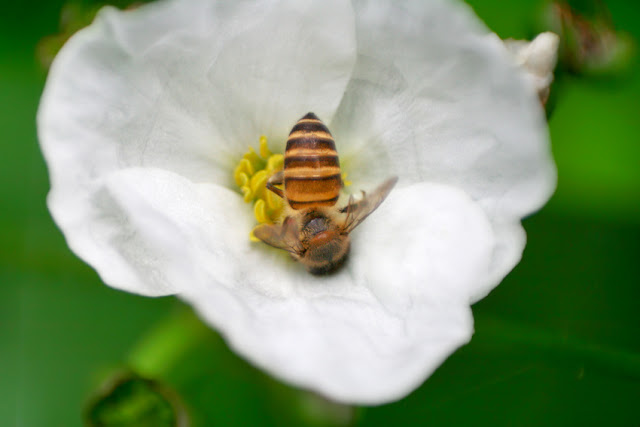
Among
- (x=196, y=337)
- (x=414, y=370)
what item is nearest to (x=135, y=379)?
(x=196, y=337)

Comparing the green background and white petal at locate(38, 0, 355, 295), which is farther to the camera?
the green background

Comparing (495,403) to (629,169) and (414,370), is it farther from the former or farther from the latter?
(414,370)

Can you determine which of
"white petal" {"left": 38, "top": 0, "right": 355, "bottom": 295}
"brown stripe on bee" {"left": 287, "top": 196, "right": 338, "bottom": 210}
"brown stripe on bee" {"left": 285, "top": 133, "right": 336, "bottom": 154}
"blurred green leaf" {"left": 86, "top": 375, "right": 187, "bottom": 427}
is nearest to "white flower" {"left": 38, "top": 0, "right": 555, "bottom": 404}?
"white petal" {"left": 38, "top": 0, "right": 355, "bottom": 295}

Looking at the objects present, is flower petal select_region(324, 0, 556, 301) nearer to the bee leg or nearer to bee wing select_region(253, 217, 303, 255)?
the bee leg

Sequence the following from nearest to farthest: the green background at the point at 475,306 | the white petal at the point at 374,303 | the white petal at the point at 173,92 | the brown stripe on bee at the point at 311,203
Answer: the white petal at the point at 374,303, the white petal at the point at 173,92, the brown stripe on bee at the point at 311,203, the green background at the point at 475,306

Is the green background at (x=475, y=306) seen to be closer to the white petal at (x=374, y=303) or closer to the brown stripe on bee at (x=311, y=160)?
the white petal at (x=374, y=303)

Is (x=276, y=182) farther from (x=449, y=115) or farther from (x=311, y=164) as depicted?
(x=449, y=115)

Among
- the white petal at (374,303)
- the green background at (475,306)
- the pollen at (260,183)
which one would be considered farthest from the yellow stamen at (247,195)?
the green background at (475,306)
